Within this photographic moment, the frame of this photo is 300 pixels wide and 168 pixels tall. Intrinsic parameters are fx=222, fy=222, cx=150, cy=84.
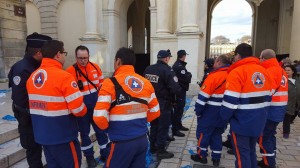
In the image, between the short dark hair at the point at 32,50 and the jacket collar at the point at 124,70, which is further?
the short dark hair at the point at 32,50

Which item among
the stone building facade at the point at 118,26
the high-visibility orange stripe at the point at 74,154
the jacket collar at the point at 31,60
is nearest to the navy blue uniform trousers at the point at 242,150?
the high-visibility orange stripe at the point at 74,154

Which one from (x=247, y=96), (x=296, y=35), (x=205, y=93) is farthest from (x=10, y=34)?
→ (x=296, y=35)

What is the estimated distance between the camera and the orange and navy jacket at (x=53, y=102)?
2.41 meters

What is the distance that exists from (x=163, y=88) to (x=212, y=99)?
2.96 feet

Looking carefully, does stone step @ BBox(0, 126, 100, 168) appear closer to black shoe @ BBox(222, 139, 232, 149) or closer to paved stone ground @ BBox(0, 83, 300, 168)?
paved stone ground @ BBox(0, 83, 300, 168)

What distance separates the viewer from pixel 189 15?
33.1 feet

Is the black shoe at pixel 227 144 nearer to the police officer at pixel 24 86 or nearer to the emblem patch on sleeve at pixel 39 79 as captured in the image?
the police officer at pixel 24 86

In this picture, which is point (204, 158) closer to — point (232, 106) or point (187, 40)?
point (232, 106)

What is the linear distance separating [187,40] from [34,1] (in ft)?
37.3

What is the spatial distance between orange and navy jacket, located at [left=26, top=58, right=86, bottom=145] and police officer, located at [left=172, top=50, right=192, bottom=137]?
306 centimetres

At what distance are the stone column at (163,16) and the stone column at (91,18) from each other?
12.7ft

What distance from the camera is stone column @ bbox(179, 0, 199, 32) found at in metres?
10.0

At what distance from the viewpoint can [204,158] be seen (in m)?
4.06

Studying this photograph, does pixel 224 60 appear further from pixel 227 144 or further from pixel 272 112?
pixel 227 144
